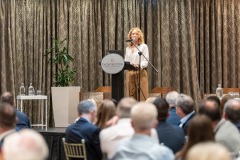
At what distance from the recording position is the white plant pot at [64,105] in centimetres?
970

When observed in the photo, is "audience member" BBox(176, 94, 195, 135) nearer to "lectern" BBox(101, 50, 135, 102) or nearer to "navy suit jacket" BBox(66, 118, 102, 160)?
"navy suit jacket" BBox(66, 118, 102, 160)

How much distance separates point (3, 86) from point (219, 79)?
4633mm

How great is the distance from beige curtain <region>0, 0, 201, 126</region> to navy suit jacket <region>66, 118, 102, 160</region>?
5.48 m

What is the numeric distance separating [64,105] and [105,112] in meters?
4.85

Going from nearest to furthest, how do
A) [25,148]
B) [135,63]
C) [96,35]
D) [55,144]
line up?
[25,148] < [55,144] < [135,63] < [96,35]

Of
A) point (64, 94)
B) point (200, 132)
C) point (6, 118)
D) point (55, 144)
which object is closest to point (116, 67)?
point (55, 144)

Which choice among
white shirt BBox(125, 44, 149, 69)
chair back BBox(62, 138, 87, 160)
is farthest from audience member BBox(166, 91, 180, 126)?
white shirt BBox(125, 44, 149, 69)

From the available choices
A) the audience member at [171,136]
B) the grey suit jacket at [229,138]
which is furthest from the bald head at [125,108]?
the grey suit jacket at [229,138]

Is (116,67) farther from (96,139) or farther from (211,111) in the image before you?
(211,111)

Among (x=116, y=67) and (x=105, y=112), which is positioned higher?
(x=116, y=67)

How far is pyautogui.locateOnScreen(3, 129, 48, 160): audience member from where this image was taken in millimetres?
1960

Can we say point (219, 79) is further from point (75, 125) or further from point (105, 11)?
point (75, 125)

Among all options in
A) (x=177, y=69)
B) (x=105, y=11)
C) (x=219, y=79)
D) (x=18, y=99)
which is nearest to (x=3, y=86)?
(x=18, y=99)

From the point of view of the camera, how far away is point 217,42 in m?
11.2
